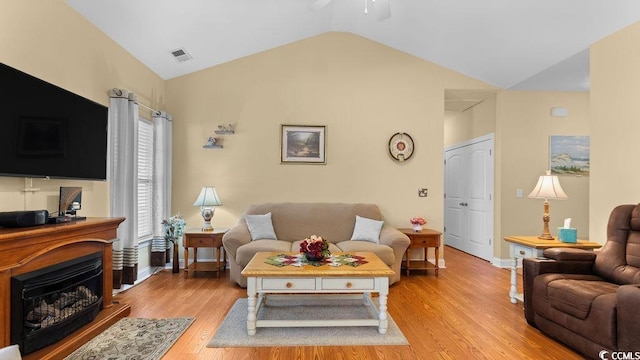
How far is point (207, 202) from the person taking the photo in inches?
183

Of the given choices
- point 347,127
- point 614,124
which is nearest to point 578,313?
point 614,124

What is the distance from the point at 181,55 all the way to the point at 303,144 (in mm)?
2065

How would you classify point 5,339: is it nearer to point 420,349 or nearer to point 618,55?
point 420,349

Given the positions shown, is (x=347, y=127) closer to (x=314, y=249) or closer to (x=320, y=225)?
(x=320, y=225)

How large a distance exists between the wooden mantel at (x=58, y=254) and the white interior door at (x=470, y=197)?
5217 mm

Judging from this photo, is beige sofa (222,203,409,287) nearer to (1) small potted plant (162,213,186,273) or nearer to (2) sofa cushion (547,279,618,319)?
(1) small potted plant (162,213,186,273)

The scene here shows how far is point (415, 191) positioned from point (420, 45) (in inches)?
84.8

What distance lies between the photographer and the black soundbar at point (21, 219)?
215 centimetres

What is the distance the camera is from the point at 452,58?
4879 mm

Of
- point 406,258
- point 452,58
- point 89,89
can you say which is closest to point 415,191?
point 406,258

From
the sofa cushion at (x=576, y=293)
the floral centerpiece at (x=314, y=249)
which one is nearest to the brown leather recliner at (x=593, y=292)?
the sofa cushion at (x=576, y=293)

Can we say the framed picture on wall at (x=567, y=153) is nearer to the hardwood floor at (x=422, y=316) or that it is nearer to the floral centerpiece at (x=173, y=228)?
the hardwood floor at (x=422, y=316)

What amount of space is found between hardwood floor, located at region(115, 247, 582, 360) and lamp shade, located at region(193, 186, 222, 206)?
3.22 ft

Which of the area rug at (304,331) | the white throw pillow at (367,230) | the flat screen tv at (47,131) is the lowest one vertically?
the area rug at (304,331)
